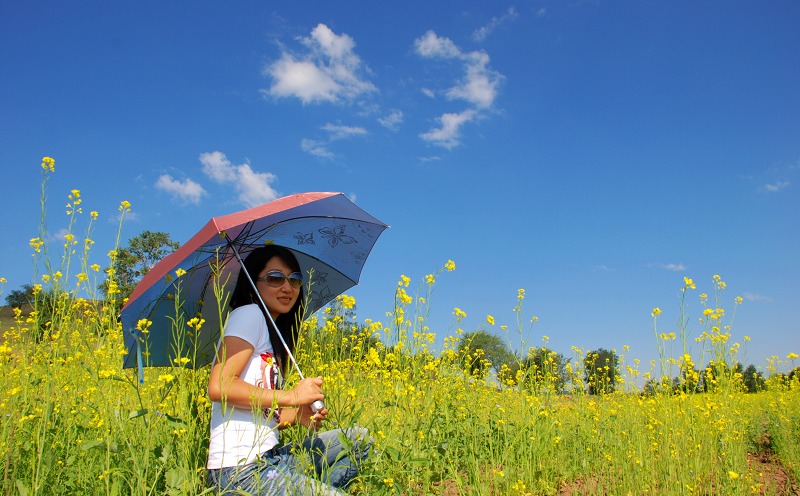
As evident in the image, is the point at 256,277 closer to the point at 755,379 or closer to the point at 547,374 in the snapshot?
the point at 547,374

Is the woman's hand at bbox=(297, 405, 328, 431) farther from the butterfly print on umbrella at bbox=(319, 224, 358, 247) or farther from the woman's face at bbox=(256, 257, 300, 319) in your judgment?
the butterfly print on umbrella at bbox=(319, 224, 358, 247)

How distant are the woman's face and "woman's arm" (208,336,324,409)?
481 millimetres

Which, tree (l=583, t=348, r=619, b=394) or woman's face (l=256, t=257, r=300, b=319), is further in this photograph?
tree (l=583, t=348, r=619, b=394)

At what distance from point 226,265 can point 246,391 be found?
3.66ft

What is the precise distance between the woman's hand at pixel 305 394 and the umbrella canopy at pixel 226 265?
0.58 meters

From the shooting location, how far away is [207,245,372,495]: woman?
2242 mm

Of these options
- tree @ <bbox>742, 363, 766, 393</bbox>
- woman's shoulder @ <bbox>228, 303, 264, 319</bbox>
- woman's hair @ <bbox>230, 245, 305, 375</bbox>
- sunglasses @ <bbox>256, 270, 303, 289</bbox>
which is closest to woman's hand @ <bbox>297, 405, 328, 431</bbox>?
woman's hair @ <bbox>230, 245, 305, 375</bbox>

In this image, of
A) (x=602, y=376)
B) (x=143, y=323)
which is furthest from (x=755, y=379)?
(x=143, y=323)

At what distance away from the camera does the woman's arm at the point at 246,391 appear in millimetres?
2193

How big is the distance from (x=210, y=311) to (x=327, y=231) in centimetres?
93

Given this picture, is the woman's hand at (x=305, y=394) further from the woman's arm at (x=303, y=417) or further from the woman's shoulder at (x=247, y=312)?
the woman's shoulder at (x=247, y=312)

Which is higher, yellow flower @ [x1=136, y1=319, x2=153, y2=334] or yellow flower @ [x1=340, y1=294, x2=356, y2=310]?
yellow flower @ [x1=340, y1=294, x2=356, y2=310]

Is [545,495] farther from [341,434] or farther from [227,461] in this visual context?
[227,461]

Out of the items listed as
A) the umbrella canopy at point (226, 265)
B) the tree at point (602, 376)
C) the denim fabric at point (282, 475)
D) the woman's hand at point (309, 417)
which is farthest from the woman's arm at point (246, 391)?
the tree at point (602, 376)
